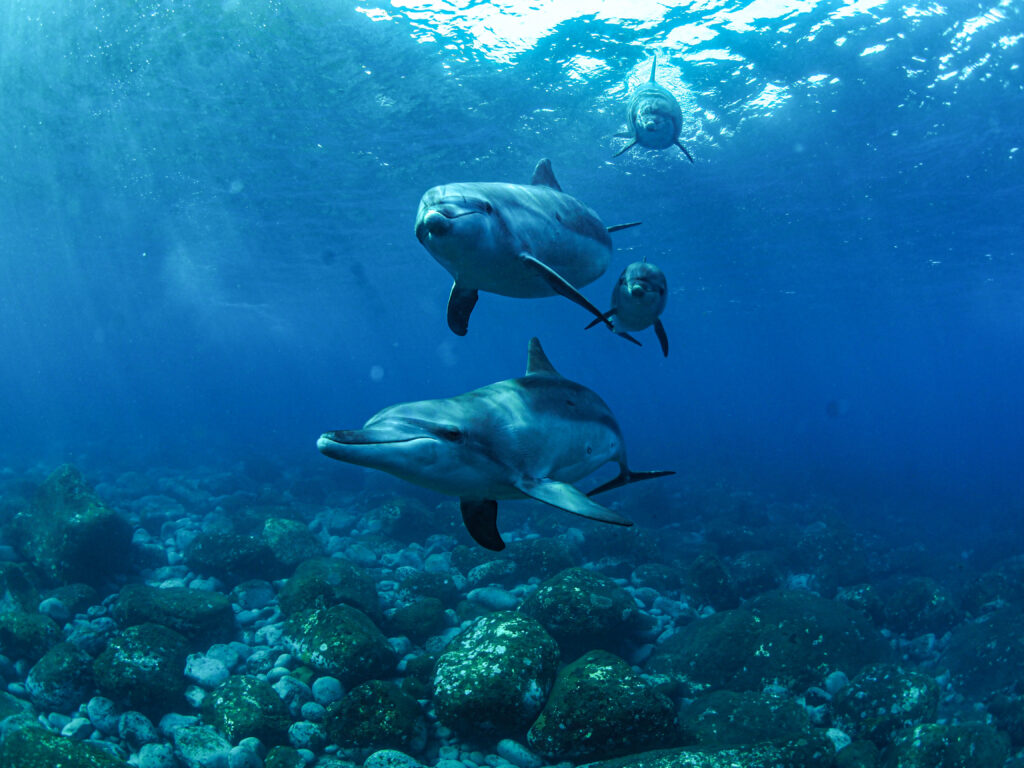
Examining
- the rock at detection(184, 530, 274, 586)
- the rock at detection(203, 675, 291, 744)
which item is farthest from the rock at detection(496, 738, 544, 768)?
the rock at detection(184, 530, 274, 586)

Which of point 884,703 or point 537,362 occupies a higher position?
point 537,362

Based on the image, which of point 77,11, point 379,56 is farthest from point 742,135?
point 77,11

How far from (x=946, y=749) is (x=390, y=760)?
5128mm

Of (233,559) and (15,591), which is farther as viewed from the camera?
(233,559)

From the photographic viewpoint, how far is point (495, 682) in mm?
6148

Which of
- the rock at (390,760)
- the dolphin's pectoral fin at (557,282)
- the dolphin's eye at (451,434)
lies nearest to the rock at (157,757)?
the rock at (390,760)

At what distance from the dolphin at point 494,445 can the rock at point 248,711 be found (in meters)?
4.60

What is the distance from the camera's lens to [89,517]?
34.8 ft

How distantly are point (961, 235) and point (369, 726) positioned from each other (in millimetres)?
31386

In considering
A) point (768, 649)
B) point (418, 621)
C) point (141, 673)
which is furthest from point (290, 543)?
point (768, 649)

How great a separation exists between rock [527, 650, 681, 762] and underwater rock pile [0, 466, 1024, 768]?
2 centimetres

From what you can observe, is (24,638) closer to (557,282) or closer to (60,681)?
(60,681)

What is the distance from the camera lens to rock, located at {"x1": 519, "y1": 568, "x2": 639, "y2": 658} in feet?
27.2

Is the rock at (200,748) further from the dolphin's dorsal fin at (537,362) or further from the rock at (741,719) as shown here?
the dolphin's dorsal fin at (537,362)
